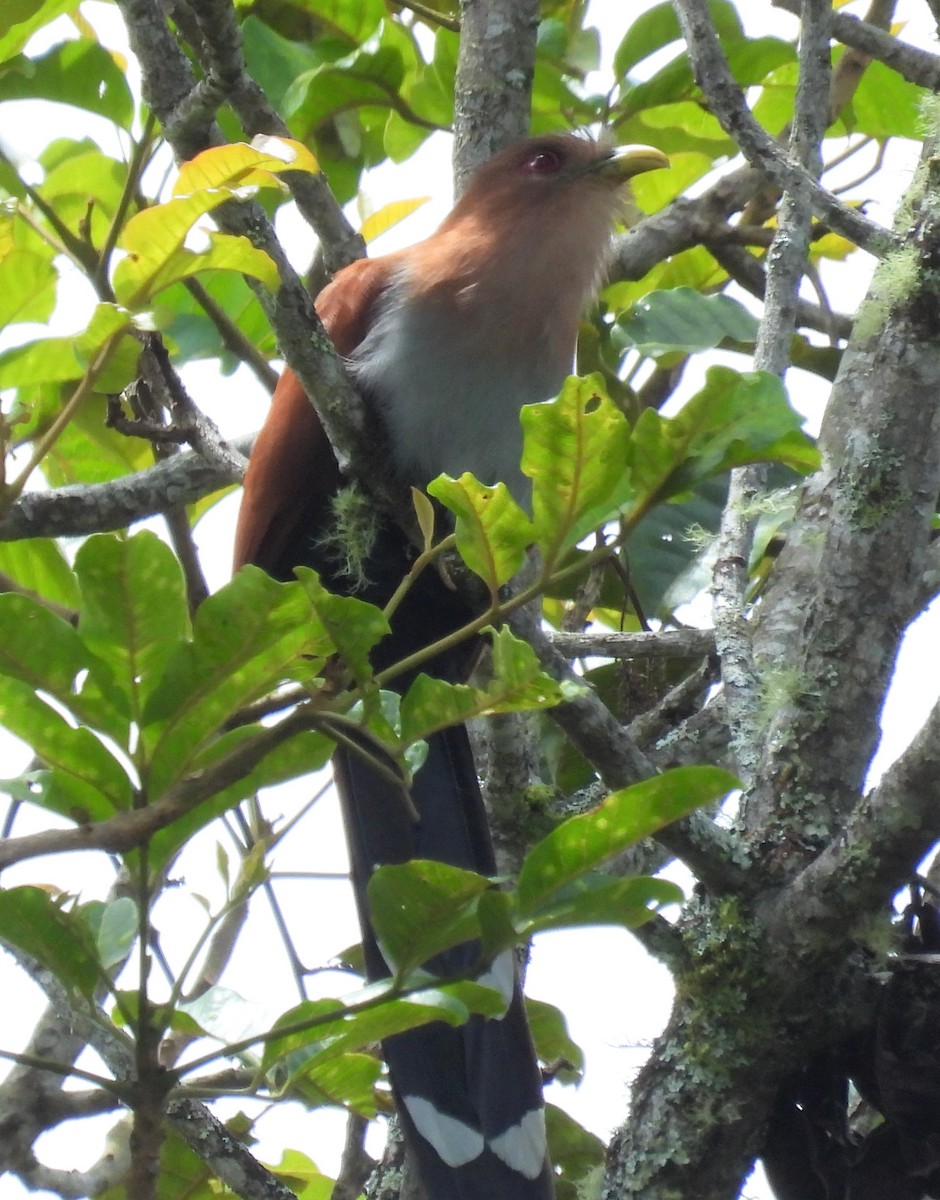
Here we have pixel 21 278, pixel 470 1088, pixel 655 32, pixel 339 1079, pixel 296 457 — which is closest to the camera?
pixel 339 1079

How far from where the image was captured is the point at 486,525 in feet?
3.93

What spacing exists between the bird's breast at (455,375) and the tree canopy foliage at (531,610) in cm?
18

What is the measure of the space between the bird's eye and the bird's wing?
1.17ft

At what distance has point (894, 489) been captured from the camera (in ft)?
6.01

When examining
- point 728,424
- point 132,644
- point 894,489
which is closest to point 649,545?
point 894,489

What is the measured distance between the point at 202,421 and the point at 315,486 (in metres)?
0.42

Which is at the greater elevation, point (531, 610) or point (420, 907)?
point (531, 610)

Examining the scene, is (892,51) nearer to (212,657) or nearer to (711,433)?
(711,433)

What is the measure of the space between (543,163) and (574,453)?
5.65 ft

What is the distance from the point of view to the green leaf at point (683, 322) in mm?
2529

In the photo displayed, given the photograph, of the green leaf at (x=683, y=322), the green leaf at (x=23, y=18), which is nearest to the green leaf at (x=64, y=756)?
the green leaf at (x=23, y=18)

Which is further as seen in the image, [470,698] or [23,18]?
[23,18]

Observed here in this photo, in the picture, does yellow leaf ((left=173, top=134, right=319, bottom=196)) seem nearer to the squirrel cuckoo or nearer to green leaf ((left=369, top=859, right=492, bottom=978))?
green leaf ((left=369, top=859, right=492, bottom=978))

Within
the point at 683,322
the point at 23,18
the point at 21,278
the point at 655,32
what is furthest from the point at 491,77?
the point at 21,278
